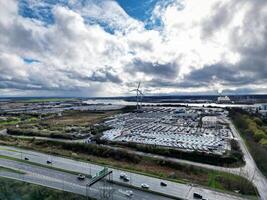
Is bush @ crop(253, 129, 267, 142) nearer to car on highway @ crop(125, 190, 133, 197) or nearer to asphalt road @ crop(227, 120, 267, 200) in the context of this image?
asphalt road @ crop(227, 120, 267, 200)

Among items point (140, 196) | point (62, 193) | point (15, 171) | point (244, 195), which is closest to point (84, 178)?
point (62, 193)

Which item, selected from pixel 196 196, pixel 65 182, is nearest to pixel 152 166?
pixel 196 196

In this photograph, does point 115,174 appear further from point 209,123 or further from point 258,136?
point 209,123

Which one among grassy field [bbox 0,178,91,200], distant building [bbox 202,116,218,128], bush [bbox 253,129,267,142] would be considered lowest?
grassy field [bbox 0,178,91,200]

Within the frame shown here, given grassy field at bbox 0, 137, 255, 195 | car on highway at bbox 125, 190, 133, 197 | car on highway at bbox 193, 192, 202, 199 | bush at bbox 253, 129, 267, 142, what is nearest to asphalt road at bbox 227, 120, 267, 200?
grassy field at bbox 0, 137, 255, 195

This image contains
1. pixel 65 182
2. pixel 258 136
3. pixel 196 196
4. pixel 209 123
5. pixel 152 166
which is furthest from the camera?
pixel 209 123

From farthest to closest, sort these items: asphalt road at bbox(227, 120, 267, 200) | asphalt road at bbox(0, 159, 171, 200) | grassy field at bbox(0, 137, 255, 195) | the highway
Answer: grassy field at bbox(0, 137, 255, 195) → asphalt road at bbox(227, 120, 267, 200) → the highway → asphalt road at bbox(0, 159, 171, 200)

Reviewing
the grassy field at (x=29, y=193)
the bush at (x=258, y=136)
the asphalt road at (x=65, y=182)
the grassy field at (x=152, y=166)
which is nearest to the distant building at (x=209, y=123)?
the bush at (x=258, y=136)

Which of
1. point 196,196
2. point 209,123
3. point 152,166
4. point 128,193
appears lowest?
point 152,166
